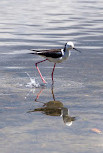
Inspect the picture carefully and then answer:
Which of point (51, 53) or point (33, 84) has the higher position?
point (51, 53)

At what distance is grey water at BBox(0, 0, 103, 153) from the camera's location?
5473 millimetres

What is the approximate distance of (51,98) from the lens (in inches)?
303

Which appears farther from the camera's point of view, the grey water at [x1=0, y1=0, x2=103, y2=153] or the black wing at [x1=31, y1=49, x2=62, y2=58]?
the black wing at [x1=31, y1=49, x2=62, y2=58]

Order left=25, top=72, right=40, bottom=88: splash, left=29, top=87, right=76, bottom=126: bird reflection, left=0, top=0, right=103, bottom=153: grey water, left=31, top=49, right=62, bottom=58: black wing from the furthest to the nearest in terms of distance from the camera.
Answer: left=31, top=49, right=62, bottom=58: black wing, left=25, top=72, right=40, bottom=88: splash, left=29, top=87, right=76, bottom=126: bird reflection, left=0, top=0, right=103, bottom=153: grey water

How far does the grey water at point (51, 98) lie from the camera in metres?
5.47

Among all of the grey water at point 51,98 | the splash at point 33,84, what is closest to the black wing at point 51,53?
the grey water at point 51,98

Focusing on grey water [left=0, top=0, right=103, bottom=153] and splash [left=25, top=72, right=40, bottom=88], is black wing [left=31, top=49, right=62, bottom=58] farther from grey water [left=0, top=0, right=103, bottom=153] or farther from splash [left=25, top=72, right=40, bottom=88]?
splash [left=25, top=72, right=40, bottom=88]

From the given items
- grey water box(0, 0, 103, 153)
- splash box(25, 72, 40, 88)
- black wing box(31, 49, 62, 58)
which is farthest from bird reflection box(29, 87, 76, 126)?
black wing box(31, 49, 62, 58)

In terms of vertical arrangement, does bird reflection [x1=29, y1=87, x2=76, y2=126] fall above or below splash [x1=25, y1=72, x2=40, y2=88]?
above

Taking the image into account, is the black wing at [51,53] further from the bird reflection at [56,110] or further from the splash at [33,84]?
the bird reflection at [56,110]

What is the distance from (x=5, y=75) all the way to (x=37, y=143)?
13.8 feet

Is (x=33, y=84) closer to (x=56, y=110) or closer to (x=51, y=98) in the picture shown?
(x=51, y=98)

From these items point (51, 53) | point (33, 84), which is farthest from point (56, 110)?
point (51, 53)

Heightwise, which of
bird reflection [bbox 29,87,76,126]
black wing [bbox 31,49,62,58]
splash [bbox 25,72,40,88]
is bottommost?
splash [bbox 25,72,40,88]
